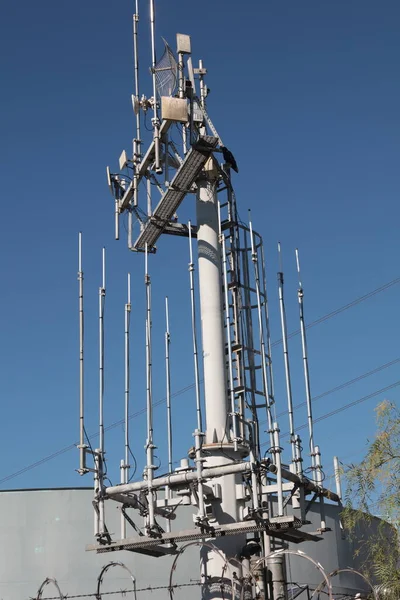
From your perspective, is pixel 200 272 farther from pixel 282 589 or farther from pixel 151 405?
pixel 282 589

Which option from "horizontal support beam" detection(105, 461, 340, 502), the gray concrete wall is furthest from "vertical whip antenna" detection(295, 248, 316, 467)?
the gray concrete wall

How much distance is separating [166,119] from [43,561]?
17322mm

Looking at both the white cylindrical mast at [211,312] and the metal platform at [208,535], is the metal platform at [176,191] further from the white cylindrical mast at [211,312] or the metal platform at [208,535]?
the metal platform at [208,535]

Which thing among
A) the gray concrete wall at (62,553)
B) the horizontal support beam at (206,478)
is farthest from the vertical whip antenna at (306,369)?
the gray concrete wall at (62,553)

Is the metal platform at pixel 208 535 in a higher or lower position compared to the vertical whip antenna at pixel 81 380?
lower

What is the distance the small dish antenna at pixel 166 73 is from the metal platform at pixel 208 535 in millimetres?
12681

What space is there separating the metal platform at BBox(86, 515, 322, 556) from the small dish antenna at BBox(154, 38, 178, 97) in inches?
499

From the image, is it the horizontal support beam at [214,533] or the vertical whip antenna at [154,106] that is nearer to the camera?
the horizontal support beam at [214,533]

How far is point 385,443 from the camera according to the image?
72.9 feet

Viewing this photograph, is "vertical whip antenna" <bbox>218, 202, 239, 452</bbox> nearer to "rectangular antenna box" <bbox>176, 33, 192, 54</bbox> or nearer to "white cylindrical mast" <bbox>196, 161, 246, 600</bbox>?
"white cylindrical mast" <bbox>196, 161, 246, 600</bbox>

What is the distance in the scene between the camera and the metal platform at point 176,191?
2438cm

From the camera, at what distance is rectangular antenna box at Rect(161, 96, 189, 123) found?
980 inches

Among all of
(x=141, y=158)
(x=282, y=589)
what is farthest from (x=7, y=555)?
(x=141, y=158)

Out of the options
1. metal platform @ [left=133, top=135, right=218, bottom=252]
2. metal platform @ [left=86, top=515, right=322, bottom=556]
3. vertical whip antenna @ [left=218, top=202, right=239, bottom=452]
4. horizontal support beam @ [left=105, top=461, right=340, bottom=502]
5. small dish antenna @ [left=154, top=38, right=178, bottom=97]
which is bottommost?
metal platform @ [left=86, top=515, right=322, bottom=556]
